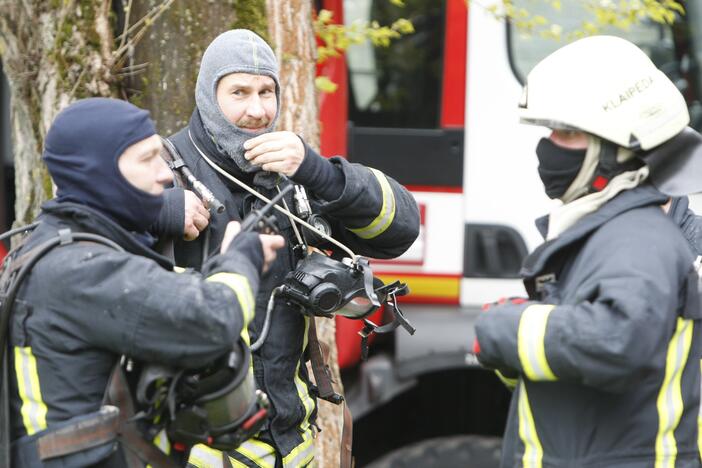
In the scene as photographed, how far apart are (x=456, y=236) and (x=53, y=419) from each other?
2.33 metres

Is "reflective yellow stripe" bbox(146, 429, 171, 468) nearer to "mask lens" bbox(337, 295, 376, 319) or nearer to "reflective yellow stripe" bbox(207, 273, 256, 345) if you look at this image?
"reflective yellow stripe" bbox(207, 273, 256, 345)

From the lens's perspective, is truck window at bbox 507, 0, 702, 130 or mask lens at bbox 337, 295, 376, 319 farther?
truck window at bbox 507, 0, 702, 130

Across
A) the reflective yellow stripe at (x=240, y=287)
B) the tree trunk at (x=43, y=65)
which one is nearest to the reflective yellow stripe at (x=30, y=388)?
the reflective yellow stripe at (x=240, y=287)

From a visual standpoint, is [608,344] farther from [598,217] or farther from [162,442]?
[162,442]

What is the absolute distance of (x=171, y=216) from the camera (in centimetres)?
242

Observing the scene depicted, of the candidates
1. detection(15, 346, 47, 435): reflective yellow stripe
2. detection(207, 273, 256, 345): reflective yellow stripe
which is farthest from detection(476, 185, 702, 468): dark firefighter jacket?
detection(15, 346, 47, 435): reflective yellow stripe

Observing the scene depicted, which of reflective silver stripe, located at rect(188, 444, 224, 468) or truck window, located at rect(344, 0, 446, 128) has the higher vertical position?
truck window, located at rect(344, 0, 446, 128)

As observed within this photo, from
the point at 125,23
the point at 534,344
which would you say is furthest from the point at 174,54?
the point at 534,344

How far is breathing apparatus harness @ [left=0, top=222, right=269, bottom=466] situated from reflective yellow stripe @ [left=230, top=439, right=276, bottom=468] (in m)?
0.32

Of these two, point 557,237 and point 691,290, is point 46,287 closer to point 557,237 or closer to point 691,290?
point 557,237

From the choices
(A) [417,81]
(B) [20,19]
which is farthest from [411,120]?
(B) [20,19]

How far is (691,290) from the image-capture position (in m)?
2.03

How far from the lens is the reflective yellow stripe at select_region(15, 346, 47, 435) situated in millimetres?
2020

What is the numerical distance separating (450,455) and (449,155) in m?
1.23
